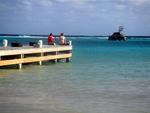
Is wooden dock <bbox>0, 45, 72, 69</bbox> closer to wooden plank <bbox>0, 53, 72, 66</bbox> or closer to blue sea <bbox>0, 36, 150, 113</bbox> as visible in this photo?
wooden plank <bbox>0, 53, 72, 66</bbox>

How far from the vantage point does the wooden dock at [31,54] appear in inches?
995

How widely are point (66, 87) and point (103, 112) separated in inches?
211

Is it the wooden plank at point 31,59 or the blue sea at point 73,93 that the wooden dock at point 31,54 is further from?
the blue sea at point 73,93

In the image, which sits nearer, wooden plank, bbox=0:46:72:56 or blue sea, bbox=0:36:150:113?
blue sea, bbox=0:36:150:113

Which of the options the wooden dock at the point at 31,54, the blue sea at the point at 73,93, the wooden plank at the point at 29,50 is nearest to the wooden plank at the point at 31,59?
the wooden dock at the point at 31,54

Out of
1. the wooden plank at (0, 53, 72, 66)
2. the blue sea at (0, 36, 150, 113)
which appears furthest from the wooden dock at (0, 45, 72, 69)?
the blue sea at (0, 36, 150, 113)

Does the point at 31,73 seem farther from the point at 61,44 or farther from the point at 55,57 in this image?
the point at 61,44

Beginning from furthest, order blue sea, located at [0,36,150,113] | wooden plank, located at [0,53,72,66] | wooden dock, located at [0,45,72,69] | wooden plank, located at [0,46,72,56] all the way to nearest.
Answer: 1. wooden dock, located at [0,45,72,69]
2. wooden plank, located at [0,53,72,66]
3. wooden plank, located at [0,46,72,56]
4. blue sea, located at [0,36,150,113]

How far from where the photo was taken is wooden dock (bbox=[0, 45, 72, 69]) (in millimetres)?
25283

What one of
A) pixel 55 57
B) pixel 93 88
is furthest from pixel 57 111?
pixel 55 57

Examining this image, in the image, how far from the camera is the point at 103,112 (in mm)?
12781

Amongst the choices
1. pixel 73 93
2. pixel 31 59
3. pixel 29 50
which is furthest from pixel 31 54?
pixel 73 93

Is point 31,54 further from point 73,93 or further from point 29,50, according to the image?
point 73,93

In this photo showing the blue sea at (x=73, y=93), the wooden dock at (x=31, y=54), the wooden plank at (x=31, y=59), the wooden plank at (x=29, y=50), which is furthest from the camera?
the wooden dock at (x=31, y=54)
